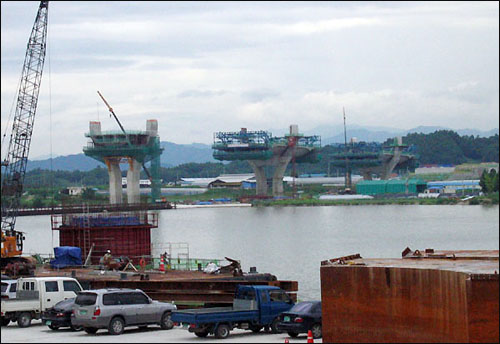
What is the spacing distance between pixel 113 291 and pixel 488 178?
12629 centimetres

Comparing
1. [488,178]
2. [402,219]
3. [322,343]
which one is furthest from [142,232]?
[488,178]

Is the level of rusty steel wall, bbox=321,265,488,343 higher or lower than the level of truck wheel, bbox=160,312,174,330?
higher

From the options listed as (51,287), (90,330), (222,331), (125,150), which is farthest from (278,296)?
(125,150)

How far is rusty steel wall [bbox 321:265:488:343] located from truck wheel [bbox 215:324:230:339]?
330 cm

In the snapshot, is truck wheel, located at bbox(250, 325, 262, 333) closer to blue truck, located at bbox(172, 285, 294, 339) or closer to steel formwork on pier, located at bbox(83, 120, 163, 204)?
blue truck, located at bbox(172, 285, 294, 339)

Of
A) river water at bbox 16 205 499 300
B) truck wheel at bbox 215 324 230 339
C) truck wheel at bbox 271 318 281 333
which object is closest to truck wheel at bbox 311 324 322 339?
truck wheel at bbox 271 318 281 333

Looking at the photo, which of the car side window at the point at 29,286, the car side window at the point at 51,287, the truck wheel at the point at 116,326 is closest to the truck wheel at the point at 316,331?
the truck wheel at the point at 116,326

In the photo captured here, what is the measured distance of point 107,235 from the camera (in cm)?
5072

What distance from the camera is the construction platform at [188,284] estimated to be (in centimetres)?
3141

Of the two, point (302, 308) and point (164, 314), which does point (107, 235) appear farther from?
point (302, 308)

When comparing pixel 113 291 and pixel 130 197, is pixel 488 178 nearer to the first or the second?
pixel 130 197

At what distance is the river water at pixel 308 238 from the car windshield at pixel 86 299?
2003 centimetres

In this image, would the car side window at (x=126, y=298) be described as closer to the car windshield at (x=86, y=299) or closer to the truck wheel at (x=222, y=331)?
the car windshield at (x=86, y=299)

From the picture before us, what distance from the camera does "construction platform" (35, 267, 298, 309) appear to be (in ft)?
103
